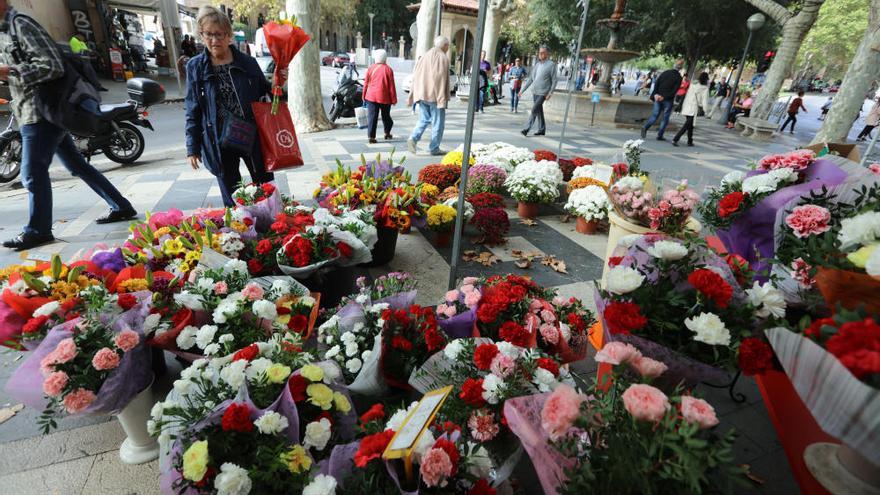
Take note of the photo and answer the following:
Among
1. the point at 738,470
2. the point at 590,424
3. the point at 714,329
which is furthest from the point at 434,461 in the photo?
the point at 714,329

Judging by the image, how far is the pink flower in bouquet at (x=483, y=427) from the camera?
4.19ft

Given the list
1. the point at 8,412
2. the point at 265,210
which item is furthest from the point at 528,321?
the point at 8,412

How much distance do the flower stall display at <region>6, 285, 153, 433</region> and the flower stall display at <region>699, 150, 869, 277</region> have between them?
2.46 m

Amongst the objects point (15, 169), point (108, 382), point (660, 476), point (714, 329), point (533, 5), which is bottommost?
point (15, 169)

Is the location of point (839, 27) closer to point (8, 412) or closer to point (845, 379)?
point (845, 379)

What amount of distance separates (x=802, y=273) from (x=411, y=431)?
1356 millimetres

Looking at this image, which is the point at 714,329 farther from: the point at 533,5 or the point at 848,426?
the point at 533,5

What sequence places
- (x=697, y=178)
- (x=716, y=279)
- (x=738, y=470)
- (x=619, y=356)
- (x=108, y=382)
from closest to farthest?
(x=738, y=470), (x=619, y=356), (x=716, y=279), (x=108, y=382), (x=697, y=178)

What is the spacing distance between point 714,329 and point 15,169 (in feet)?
24.2

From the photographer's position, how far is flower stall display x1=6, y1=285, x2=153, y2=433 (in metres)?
1.40

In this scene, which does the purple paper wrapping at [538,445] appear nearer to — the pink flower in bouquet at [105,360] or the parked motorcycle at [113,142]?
the pink flower in bouquet at [105,360]

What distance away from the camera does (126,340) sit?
150 centimetres

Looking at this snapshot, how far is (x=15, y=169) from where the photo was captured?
5.23 m

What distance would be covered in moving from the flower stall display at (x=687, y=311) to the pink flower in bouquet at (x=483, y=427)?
47cm
